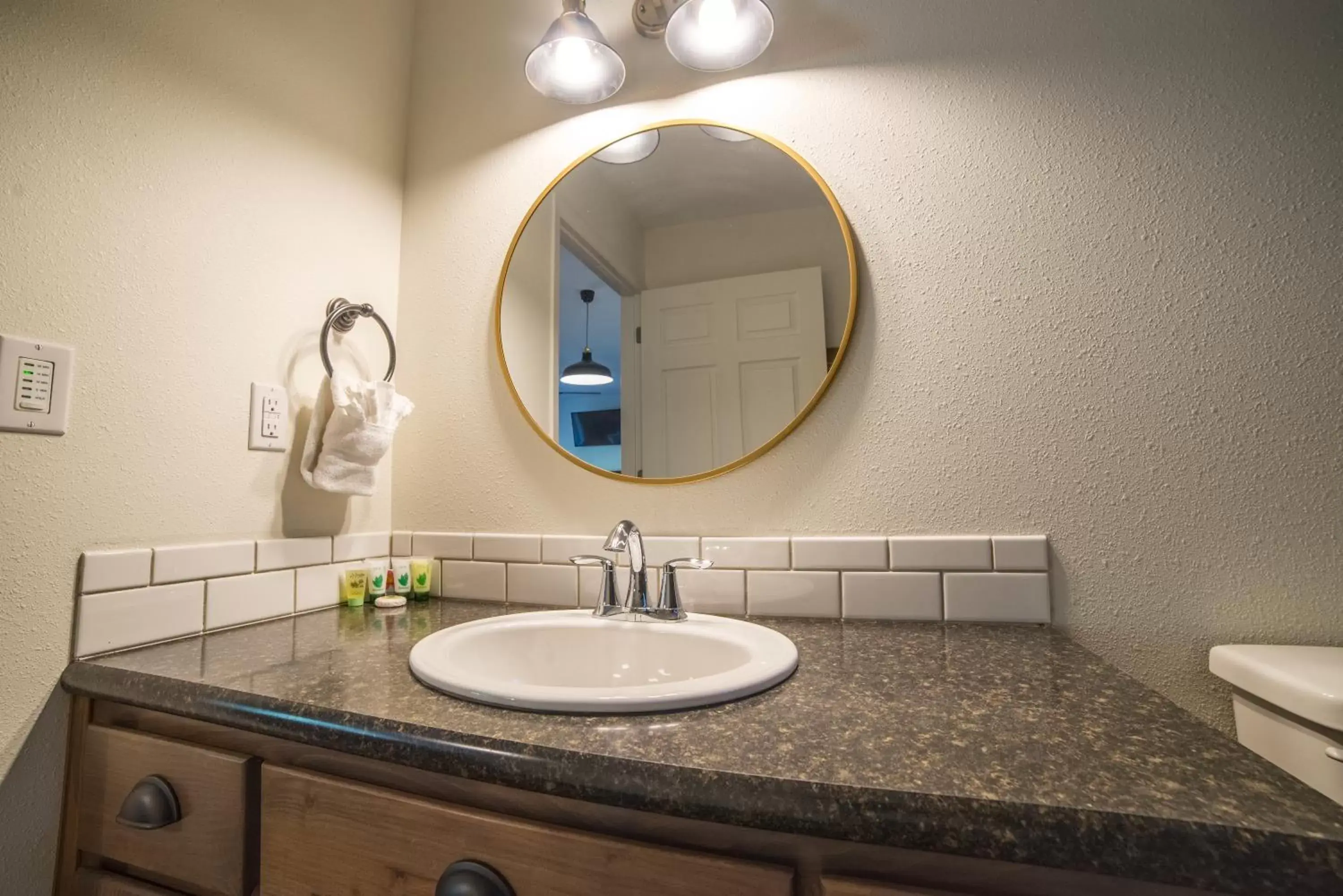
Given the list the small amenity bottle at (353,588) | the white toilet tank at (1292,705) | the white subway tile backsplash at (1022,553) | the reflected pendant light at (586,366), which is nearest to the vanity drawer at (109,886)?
the small amenity bottle at (353,588)

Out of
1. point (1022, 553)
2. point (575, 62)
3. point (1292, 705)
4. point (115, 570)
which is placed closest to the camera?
point (1292, 705)

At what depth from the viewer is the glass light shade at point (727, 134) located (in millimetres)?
997

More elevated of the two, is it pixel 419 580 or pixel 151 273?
pixel 151 273

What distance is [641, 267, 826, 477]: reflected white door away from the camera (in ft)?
3.08

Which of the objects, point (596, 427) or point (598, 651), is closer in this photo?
point (598, 651)

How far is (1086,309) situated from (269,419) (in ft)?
4.38

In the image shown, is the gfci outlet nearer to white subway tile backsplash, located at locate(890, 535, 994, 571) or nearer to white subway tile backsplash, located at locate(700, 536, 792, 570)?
white subway tile backsplash, located at locate(700, 536, 792, 570)

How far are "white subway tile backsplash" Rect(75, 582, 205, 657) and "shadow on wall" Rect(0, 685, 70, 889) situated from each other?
66 millimetres

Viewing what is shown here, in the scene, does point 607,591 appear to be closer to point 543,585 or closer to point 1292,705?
point 543,585

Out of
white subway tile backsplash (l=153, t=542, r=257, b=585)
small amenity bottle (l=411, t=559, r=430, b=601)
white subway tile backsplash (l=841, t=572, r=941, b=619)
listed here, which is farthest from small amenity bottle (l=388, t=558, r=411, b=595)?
white subway tile backsplash (l=841, t=572, r=941, b=619)

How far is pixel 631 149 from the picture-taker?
1066 mm

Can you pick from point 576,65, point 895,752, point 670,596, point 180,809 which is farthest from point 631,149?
point 180,809

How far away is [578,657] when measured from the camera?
83 cm

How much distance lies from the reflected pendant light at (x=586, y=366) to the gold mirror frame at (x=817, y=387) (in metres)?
0.11
